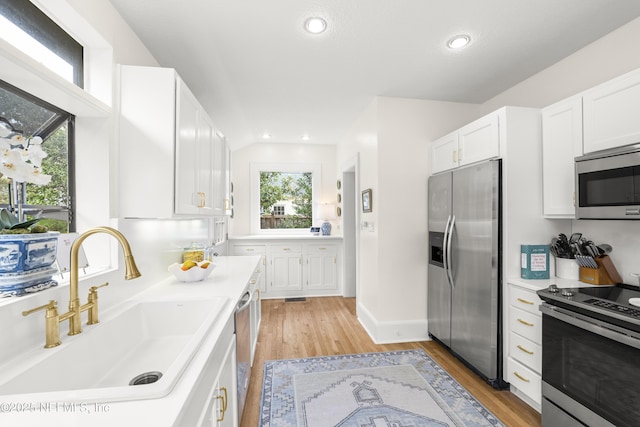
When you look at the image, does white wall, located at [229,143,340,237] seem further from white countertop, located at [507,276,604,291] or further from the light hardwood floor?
white countertop, located at [507,276,604,291]

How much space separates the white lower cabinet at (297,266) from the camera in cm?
439

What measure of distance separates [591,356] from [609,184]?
938 millimetres

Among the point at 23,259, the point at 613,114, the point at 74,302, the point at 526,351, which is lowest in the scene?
the point at 526,351

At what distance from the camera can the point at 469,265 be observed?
2.33 metres

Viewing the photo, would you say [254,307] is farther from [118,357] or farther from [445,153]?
[445,153]

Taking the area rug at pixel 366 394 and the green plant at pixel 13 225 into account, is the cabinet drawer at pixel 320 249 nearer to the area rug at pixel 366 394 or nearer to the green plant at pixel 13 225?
the area rug at pixel 366 394

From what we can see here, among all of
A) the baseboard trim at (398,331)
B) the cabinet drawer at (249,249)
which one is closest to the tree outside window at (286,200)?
the cabinet drawer at (249,249)

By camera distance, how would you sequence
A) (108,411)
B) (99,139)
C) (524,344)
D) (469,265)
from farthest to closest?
1. (469,265)
2. (524,344)
3. (99,139)
4. (108,411)

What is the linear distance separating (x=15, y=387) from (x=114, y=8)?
1840 mm

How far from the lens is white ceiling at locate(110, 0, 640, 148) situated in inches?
66.1

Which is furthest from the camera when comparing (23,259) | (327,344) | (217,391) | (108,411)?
(327,344)

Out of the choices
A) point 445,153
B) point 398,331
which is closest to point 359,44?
point 445,153

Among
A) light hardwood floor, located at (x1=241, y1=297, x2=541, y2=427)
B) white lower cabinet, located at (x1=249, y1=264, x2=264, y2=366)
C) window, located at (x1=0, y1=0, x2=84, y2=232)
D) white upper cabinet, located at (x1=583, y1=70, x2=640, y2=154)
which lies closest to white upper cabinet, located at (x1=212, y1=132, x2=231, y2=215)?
white lower cabinet, located at (x1=249, y1=264, x2=264, y2=366)

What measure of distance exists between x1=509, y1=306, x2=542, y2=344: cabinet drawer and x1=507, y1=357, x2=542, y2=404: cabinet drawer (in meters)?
0.22
